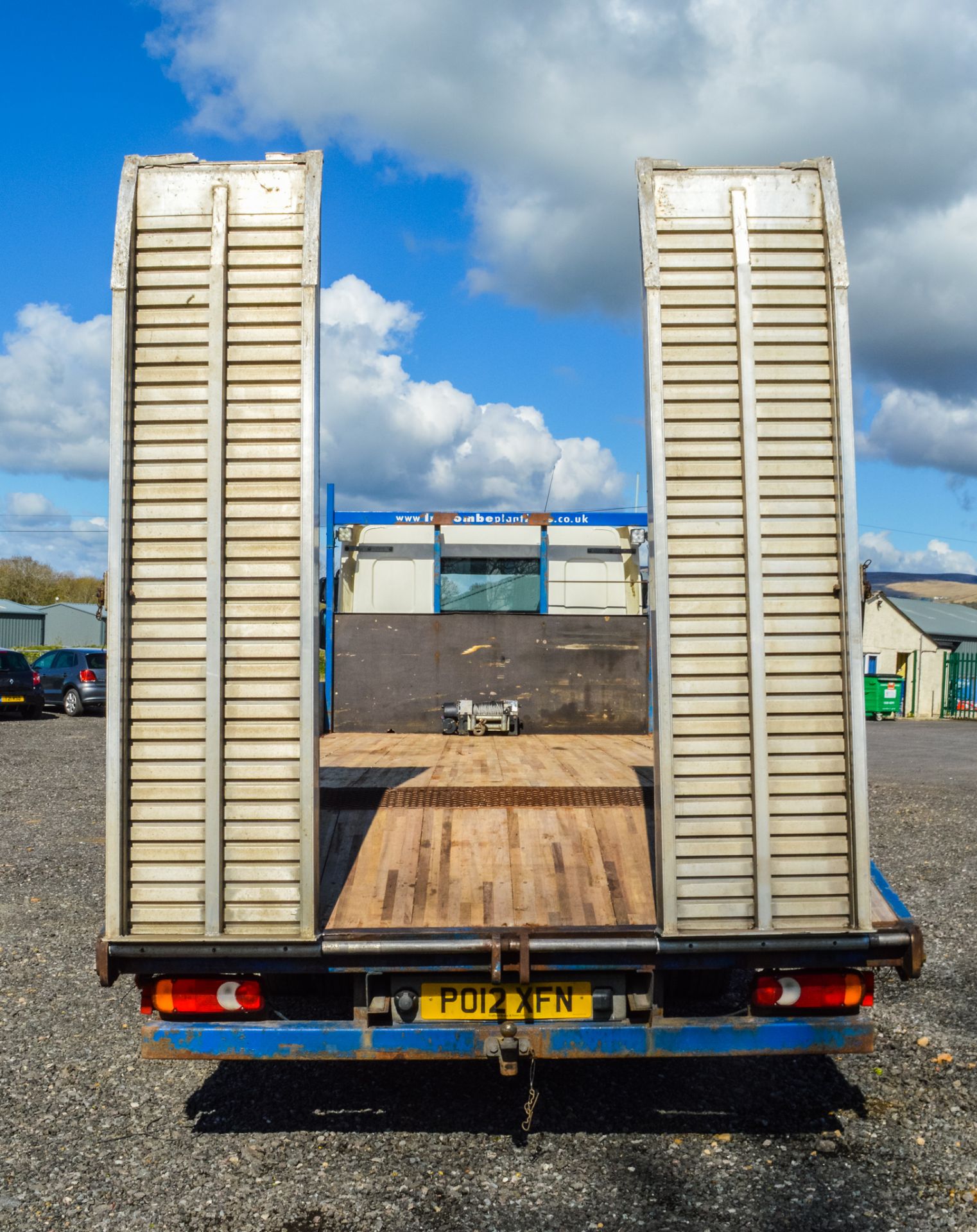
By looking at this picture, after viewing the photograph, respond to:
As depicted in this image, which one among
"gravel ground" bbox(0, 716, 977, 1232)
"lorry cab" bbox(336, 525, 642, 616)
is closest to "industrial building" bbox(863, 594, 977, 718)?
"lorry cab" bbox(336, 525, 642, 616)

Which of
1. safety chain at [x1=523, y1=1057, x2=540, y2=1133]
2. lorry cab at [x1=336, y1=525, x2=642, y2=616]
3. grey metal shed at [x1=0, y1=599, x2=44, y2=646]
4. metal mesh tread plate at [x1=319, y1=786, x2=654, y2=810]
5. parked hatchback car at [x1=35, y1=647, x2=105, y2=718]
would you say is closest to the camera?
safety chain at [x1=523, y1=1057, x2=540, y2=1133]

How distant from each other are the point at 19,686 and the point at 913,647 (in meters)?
26.6

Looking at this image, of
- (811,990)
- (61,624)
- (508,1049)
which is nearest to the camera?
(508,1049)

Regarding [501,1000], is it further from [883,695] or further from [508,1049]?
[883,695]

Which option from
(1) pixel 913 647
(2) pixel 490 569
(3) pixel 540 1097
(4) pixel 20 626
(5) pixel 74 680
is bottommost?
(3) pixel 540 1097

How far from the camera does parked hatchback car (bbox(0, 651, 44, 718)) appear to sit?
76.0 feet

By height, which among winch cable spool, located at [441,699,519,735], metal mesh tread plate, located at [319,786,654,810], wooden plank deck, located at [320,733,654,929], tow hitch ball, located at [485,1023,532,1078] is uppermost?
winch cable spool, located at [441,699,519,735]

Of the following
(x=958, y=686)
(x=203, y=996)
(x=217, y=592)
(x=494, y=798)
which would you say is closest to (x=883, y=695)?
(x=958, y=686)

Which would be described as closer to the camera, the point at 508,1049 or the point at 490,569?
the point at 508,1049

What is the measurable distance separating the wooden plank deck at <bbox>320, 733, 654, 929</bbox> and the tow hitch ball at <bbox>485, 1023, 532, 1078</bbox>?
374 mm

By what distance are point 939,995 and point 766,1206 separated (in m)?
2.70

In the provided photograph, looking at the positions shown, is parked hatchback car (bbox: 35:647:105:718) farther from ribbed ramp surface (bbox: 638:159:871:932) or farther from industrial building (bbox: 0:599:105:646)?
industrial building (bbox: 0:599:105:646)

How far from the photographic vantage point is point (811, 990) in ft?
11.8

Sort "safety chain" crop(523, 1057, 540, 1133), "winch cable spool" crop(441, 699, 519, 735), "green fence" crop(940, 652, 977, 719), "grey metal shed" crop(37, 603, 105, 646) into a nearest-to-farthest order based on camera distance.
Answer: "safety chain" crop(523, 1057, 540, 1133), "winch cable spool" crop(441, 699, 519, 735), "green fence" crop(940, 652, 977, 719), "grey metal shed" crop(37, 603, 105, 646)
